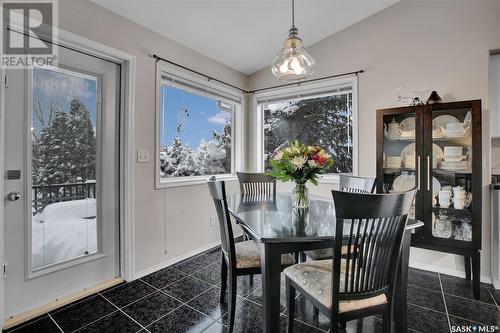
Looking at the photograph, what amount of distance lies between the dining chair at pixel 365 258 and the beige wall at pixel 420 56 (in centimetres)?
186

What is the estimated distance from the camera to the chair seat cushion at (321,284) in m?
1.23

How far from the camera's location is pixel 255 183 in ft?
9.04

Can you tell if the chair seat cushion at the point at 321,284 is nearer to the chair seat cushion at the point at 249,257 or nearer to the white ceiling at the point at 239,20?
the chair seat cushion at the point at 249,257

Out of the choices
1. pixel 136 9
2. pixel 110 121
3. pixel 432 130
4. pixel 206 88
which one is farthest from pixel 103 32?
pixel 432 130

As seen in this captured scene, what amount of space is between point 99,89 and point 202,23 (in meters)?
1.21

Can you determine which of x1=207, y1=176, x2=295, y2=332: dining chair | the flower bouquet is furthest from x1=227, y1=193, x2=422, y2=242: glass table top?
the flower bouquet

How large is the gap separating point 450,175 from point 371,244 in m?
1.80

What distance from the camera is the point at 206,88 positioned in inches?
128

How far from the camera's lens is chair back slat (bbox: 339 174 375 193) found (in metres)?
2.12

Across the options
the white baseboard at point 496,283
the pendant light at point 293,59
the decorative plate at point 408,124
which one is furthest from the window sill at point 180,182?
the white baseboard at point 496,283

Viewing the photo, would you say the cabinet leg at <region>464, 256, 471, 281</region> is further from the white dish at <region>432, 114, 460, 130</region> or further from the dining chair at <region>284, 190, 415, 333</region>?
the dining chair at <region>284, 190, 415, 333</region>

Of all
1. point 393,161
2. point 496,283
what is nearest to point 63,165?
point 393,161

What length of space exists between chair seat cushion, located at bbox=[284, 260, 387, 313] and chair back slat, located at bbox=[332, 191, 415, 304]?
0.04 m

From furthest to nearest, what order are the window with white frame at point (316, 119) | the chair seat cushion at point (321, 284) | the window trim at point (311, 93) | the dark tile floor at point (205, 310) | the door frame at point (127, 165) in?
the window with white frame at point (316, 119), the window trim at point (311, 93), the door frame at point (127, 165), the dark tile floor at point (205, 310), the chair seat cushion at point (321, 284)
